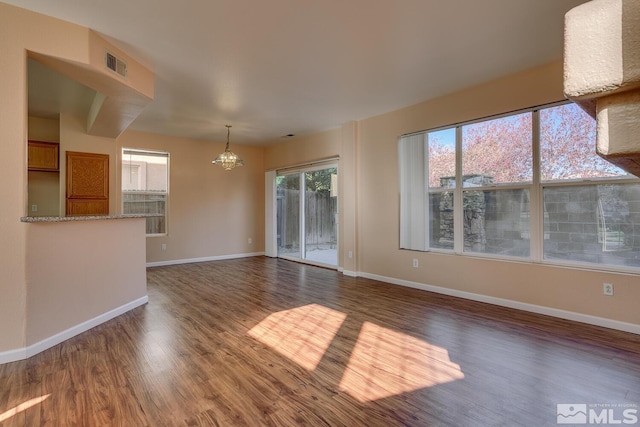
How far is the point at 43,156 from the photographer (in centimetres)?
493

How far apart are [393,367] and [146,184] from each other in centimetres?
591

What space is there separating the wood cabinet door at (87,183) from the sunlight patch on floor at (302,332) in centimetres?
364

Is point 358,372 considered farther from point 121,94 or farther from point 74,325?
point 121,94

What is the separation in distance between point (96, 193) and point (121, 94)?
8.00 ft

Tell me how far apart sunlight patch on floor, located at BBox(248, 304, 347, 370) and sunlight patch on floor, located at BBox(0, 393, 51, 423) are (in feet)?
4.74

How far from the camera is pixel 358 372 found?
217 cm

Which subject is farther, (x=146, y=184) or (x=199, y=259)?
(x=199, y=259)

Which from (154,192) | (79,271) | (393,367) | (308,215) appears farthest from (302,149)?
(393,367)

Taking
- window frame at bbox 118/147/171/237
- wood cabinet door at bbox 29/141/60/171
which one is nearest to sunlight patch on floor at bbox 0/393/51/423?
wood cabinet door at bbox 29/141/60/171

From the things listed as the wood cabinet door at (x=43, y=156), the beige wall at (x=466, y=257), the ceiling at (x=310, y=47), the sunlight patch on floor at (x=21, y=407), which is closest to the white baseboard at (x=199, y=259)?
the wood cabinet door at (x=43, y=156)

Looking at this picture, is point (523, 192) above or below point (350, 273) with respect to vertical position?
above

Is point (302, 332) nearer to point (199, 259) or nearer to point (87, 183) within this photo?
Result: point (87, 183)

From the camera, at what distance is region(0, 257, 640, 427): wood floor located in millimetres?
1741

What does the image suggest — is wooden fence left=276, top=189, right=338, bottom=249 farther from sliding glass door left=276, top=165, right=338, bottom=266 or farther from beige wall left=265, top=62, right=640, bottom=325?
beige wall left=265, top=62, right=640, bottom=325
